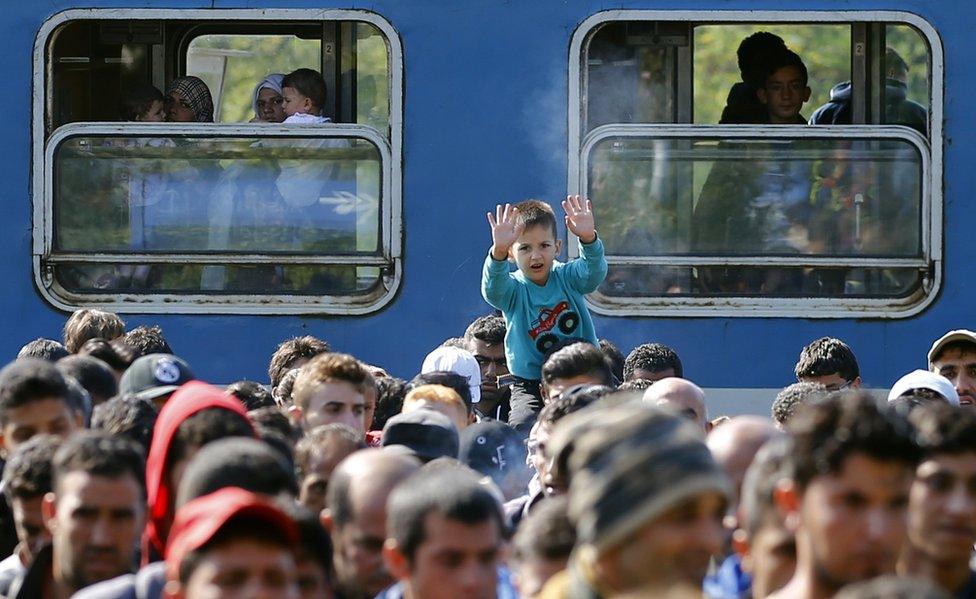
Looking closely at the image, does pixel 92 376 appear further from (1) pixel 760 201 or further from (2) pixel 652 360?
(1) pixel 760 201

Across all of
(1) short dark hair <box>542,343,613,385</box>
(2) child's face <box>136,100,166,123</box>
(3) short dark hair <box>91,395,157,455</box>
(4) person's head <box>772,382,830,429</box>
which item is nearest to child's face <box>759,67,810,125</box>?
(4) person's head <box>772,382,830,429</box>

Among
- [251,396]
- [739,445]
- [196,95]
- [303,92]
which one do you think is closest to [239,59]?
[196,95]

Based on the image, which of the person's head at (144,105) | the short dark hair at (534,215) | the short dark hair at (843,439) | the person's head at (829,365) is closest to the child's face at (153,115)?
the person's head at (144,105)

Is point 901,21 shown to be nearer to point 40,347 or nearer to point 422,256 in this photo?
point 422,256

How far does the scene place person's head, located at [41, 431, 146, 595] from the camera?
3.82m

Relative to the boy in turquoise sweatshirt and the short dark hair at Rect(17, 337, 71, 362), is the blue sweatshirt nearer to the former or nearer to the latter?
the boy in turquoise sweatshirt

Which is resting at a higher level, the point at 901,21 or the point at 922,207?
the point at 901,21

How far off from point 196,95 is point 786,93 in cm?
241

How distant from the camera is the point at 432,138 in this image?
6812mm

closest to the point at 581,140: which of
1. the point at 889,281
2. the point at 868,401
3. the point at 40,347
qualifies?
the point at 889,281

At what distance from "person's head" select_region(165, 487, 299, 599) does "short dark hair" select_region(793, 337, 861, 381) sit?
3579 mm

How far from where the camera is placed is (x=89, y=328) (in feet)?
21.6

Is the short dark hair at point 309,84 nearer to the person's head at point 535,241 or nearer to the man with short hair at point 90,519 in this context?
the person's head at point 535,241

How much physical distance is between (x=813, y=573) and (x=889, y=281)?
13.0ft
